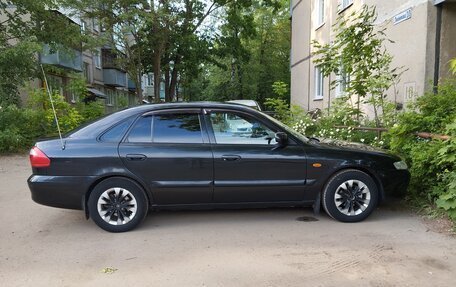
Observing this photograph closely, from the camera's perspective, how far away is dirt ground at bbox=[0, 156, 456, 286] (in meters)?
3.66

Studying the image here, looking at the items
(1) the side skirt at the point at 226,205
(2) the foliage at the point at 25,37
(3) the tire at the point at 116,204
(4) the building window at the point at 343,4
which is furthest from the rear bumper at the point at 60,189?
(4) the building window at the point at 343,4

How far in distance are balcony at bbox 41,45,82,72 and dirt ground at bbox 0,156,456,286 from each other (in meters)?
11.1

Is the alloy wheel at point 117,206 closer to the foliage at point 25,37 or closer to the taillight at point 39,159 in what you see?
the taillight at point 39,159

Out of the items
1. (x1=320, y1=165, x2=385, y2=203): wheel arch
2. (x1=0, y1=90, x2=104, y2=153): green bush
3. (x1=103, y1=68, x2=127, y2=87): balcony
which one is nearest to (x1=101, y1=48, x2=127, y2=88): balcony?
(x1=103, y1=68, x2=127, y2=87): balcony

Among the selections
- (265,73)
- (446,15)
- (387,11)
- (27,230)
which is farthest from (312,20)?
(265,73)

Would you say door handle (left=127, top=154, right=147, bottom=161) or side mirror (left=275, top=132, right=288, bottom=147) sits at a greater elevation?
side mirror (left=275, top=132, right=288, bottom=147)

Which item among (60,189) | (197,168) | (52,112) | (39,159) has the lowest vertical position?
(60,189)

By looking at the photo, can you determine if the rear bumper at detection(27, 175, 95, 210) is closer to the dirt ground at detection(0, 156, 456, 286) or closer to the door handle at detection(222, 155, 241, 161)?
the dirt ground at detection(0, 156, 456, 286)

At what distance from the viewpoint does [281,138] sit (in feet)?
16.4

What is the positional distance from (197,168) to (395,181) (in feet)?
8.33

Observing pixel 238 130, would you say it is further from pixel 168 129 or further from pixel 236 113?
pixel 168 129

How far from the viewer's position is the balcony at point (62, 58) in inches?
610

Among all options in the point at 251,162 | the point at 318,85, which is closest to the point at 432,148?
the point at 251,162

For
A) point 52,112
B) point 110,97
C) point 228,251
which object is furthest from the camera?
point 110,97
